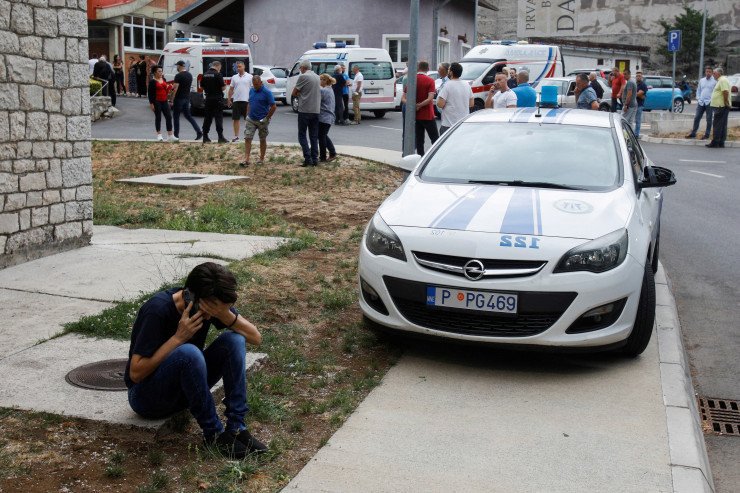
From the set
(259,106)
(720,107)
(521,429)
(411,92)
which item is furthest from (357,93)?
(521,429)

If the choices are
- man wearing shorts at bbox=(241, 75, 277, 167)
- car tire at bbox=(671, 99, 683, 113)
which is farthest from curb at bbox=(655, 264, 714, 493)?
car tire at bbox=(671, 99, 683, 113)

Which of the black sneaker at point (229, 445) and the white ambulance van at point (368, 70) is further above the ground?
the white ambulance van at point (368, 70)

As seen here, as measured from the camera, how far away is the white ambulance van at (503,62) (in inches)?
1126

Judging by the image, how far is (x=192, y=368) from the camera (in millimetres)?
3818

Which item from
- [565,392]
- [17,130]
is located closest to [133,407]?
[565,392]

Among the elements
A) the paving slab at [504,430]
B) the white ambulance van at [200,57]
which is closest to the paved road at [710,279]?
the paving slab at [504,430]

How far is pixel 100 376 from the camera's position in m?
4.73

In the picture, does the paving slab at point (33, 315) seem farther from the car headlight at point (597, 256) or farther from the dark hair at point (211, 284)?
the car headlight at point (597, 256)

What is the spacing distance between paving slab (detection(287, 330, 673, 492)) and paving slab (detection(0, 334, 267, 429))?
937 millimetres

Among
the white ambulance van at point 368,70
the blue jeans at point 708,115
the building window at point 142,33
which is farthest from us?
the building window at point 142,33

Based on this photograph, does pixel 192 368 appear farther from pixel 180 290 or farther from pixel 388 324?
pixel 388 324

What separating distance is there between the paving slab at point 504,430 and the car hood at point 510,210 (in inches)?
35.0

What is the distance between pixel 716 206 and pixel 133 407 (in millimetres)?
10539

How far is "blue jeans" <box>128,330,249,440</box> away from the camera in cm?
383
